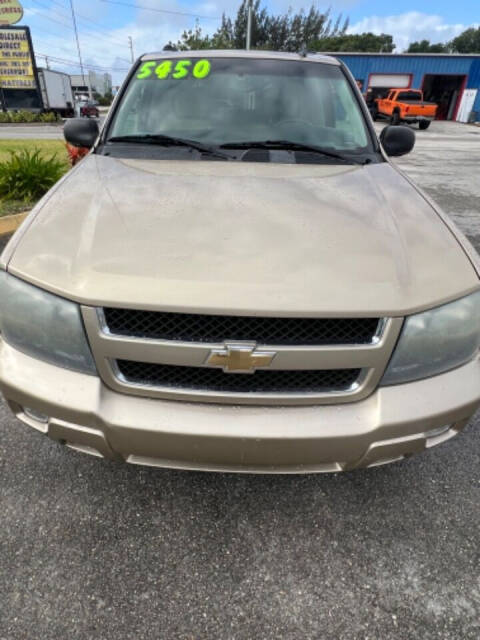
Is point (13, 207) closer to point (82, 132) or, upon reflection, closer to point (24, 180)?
point (24, 180)

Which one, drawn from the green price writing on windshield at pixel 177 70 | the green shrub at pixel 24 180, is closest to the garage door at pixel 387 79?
the green shrub at pixel 24 180

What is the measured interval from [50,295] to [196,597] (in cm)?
118

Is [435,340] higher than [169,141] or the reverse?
the reverse

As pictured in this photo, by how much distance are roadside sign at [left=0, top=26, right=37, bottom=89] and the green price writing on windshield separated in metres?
23.5

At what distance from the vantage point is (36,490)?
1888 mm

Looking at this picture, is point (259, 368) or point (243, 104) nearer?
point (259, 368)

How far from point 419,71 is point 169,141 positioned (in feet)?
127

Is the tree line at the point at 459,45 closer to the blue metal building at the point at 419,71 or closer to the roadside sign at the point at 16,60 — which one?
the blue metal building at the point at 419,71

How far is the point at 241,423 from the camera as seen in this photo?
4.52 feet

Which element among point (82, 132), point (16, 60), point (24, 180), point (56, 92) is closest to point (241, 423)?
point (82, 132)

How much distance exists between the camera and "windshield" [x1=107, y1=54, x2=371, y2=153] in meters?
2.46

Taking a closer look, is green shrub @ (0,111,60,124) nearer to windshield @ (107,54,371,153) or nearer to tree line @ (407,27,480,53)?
windshield @ (107,54,371,153)

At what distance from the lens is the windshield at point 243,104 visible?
8.06 feet

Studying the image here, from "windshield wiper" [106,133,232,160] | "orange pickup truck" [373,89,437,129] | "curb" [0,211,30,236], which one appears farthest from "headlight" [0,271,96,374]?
"orange pickup truck" [373,89,437,129]
